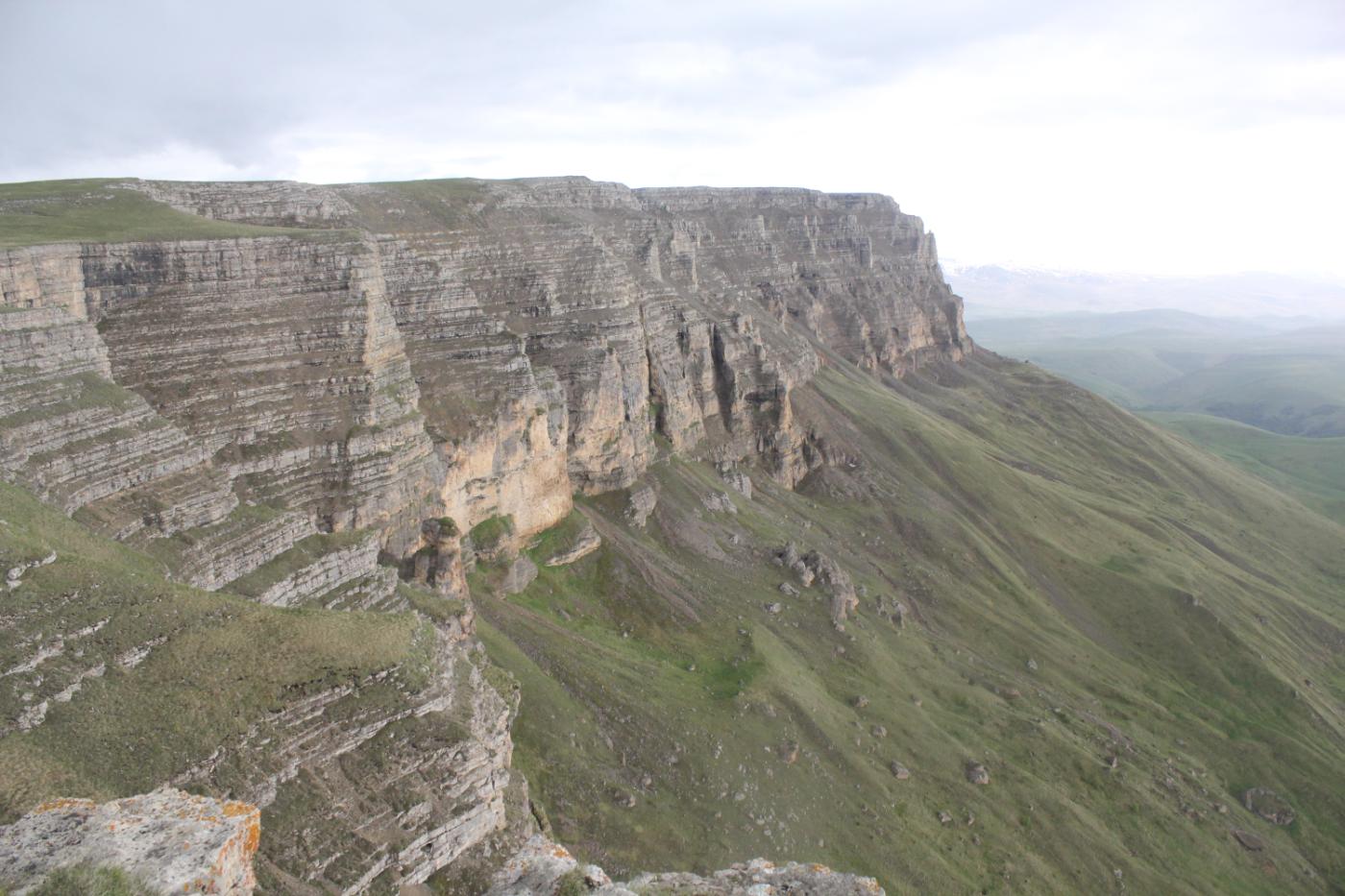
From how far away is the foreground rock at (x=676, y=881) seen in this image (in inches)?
673

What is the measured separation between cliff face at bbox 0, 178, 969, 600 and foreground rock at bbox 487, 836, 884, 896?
29.1 metres

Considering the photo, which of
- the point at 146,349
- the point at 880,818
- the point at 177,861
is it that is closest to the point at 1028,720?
the point at 880,818

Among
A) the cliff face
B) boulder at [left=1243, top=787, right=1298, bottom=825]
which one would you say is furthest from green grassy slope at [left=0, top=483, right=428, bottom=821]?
boulder at [left=1243, top=787, right=1298, bottom=825]

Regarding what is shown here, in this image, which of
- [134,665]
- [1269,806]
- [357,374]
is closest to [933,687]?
[1269,806]

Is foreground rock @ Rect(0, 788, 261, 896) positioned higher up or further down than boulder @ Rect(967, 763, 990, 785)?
higher up

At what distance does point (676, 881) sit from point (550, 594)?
55.0 meters

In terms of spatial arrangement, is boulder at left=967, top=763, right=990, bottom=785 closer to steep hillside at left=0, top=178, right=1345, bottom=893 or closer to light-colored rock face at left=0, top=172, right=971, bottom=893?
steep hillside at left=0, top=178, right=1345, bottom=893

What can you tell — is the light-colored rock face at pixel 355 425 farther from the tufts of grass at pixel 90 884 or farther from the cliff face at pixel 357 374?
the tufts of grass at pixel 90 884

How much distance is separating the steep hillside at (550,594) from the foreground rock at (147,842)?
5876 millimetres

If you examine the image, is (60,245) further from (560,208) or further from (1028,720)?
(1028,720)

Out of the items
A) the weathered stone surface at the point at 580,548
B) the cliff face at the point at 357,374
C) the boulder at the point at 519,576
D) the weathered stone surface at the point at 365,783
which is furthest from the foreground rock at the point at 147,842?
the weathered stone surface at the point at 580,548

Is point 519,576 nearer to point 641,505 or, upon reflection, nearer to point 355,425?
point 355,425

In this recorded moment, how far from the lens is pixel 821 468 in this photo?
4968 inches

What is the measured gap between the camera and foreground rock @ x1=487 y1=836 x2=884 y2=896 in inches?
673
